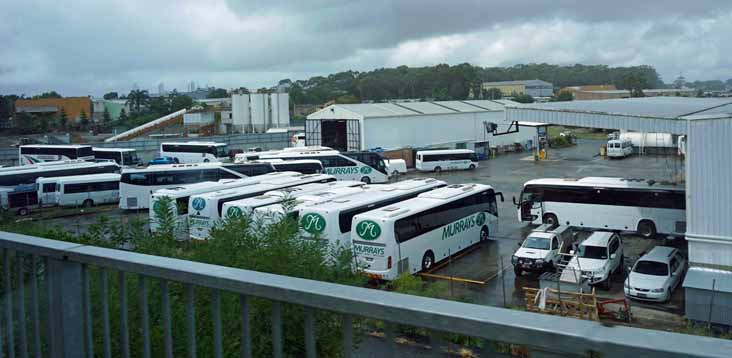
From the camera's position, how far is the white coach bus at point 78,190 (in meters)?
18.4

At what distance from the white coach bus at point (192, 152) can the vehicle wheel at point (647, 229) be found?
18706 mm

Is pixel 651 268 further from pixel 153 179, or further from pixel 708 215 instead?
pixel 153 179

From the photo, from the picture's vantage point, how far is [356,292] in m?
1.09

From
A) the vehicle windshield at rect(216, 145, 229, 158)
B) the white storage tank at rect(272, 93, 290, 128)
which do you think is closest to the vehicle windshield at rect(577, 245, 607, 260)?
the vehicle windshield at rect(216, 145, 229, 158)

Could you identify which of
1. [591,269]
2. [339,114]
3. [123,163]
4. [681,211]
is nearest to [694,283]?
[591,269]

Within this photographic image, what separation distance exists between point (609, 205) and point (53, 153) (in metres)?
22.3

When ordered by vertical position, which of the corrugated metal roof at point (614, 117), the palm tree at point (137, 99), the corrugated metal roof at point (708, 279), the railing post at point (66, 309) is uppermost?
the palm tree at point (137, 99)

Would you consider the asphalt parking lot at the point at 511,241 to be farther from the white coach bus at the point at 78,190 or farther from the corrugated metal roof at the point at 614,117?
the white coach bus at the point at 78,190

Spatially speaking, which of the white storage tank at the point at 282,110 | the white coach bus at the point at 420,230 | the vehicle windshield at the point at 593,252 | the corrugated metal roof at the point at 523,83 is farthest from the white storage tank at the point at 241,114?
the corrugated metal roof at the point at 523,83

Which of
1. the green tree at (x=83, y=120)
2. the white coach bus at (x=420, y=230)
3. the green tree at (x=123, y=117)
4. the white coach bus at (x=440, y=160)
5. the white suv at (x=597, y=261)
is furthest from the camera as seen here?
the green tree at (x=123, y=117)

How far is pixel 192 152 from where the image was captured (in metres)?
27.7

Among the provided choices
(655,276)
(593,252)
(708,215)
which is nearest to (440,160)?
(593,252)

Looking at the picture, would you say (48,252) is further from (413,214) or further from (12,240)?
(413,214)

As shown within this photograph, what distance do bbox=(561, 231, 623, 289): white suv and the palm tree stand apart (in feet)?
142
